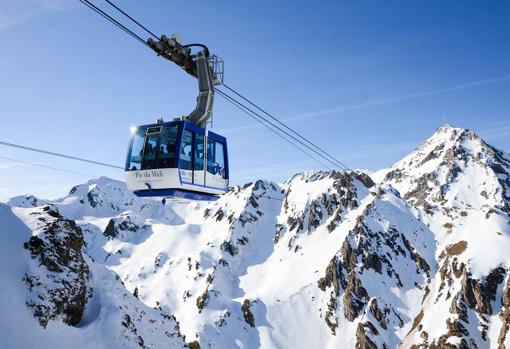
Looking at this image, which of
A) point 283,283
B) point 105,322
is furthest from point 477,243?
point 105,322

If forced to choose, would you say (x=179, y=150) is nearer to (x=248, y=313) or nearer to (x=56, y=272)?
(x=56, y=272)

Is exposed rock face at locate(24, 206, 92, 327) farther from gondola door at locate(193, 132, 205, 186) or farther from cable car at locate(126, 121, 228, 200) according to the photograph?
gondola door at locate(193, 132, 205, 186)

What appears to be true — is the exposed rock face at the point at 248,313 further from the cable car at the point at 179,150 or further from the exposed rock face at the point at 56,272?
the cable car at the point at 179,150

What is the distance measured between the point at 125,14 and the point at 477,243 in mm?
153207

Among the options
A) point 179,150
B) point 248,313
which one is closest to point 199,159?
point 179,150

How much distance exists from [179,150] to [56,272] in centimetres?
2295

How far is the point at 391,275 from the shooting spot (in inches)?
6383

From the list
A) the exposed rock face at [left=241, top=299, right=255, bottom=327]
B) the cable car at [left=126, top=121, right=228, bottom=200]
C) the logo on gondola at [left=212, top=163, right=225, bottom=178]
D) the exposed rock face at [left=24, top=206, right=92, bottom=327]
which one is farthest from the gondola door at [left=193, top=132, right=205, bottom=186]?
the exposed rock face at [left=241, top=299, right=255, bottom=327]

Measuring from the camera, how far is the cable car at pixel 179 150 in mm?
22250

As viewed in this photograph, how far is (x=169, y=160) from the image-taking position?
23.2 m

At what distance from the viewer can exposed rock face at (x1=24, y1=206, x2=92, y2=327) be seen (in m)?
34.6

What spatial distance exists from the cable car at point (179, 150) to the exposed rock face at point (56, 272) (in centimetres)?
1724

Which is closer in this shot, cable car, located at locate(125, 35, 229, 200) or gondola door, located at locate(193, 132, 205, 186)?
cable car, located at locate(125, 35, 229, 200)

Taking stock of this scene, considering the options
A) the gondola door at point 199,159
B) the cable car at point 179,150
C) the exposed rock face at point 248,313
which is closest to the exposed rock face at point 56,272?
the cable car at point 179,150
